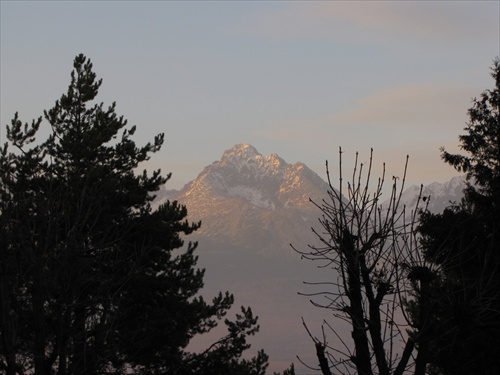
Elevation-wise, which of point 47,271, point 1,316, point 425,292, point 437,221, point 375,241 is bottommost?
point 425,292

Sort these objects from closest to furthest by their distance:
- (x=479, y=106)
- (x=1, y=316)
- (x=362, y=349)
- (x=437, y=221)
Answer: (x=362, y=349) → (x=1, y=316) → (x=437, y=221) → (x=479, y=106)

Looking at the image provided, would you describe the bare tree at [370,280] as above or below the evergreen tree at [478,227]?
below

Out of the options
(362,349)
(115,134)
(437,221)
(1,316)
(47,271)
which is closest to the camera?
(362,349)

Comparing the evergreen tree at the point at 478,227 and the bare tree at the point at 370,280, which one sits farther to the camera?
the evergreen tree at the point at 478,227

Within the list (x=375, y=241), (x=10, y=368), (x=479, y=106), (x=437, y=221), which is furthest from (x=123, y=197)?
(x=375, y=241)

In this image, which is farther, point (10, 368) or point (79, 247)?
point (79, 247)

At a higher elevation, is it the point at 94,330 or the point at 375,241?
the point at 94,330

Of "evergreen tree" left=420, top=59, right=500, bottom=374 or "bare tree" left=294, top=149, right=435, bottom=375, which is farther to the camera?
"evergreen tree" left=420, top=59, right=500, bottom=374

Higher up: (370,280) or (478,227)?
(478,227)

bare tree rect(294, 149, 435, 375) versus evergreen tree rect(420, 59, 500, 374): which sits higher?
evergreen tree rect(420, 59, 500, 374)

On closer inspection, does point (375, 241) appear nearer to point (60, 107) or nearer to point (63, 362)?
point (63, 362)

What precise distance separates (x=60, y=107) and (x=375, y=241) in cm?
2309

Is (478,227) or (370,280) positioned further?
(478,227)

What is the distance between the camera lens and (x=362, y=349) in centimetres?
1043
